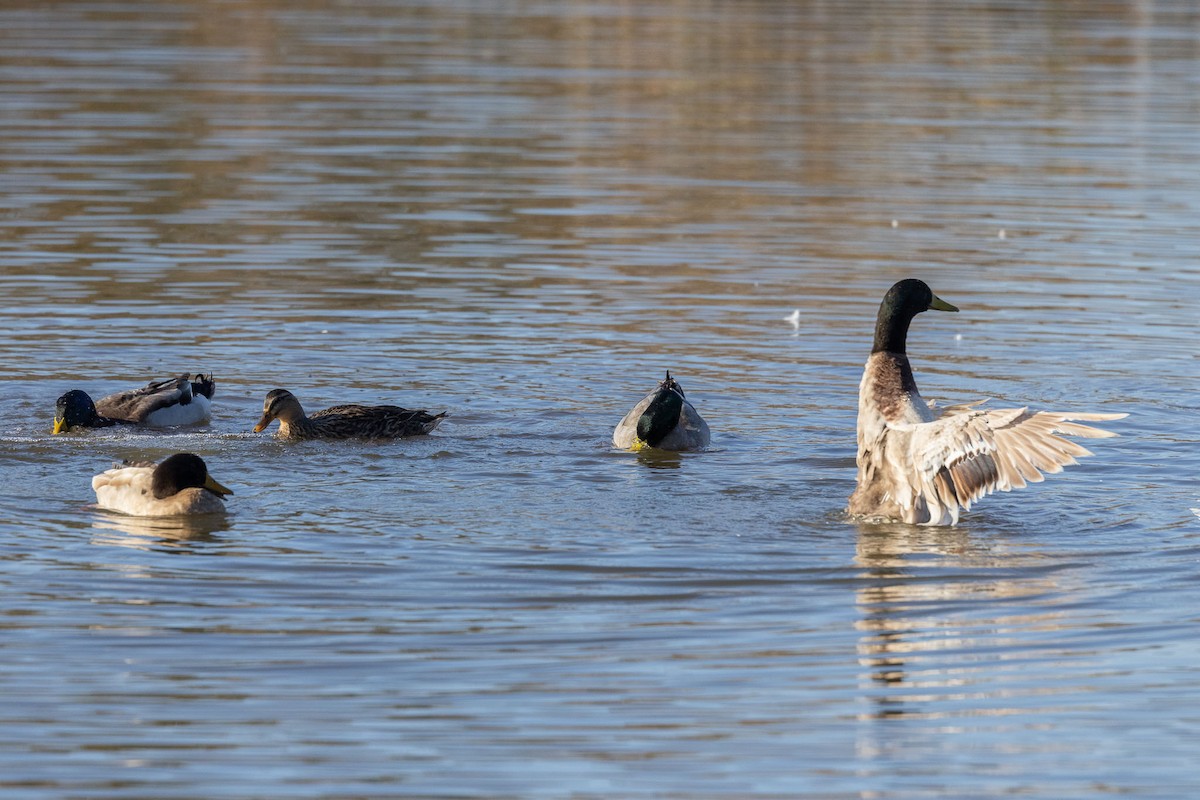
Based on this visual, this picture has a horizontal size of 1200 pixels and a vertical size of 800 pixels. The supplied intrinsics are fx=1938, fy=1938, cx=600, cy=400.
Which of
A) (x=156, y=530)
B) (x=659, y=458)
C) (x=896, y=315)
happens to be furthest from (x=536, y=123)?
(x=156, y=530)

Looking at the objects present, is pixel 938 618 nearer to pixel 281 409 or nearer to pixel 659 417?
pixel 659 417

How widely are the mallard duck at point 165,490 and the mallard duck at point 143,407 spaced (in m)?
1.83

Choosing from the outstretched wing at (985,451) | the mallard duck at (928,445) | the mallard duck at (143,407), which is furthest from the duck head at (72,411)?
the outstretched wing at (985,451)

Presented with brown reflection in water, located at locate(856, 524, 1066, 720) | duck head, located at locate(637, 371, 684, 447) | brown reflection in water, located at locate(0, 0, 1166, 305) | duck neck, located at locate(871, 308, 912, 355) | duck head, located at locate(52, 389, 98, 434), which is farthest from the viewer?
brown reflection in water, located at locate(0, 0, 1166, 305)

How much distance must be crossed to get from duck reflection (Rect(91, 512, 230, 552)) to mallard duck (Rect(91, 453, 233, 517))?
6 cm

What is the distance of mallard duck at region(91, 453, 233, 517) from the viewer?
11.2 m

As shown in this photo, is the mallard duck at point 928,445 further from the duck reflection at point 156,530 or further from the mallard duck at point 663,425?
the duck reflection at point 156,530

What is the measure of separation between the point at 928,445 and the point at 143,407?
18.8 ft

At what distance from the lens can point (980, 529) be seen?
37.6 feet

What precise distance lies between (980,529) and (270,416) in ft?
16.1

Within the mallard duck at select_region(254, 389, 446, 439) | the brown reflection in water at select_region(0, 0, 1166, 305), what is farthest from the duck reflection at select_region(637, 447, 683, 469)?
the brown reflection in water at select_region(0, 0, 1166, 305)

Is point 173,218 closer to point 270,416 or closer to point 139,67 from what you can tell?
point 270,416

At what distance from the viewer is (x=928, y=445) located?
1109 cm

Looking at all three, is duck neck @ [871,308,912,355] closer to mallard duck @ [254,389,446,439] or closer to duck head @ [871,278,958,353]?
duck head @ [871,278,958,353]
